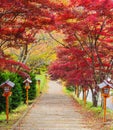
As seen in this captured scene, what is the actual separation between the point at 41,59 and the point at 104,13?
18947mm

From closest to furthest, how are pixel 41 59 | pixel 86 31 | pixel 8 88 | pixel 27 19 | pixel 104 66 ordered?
pixel 27 19 < pixel 8 88 < pixel 86 31 < pixel 104 66 < pixel 41 59

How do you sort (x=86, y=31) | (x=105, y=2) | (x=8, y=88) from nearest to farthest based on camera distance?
(x=8, y=88) → (x=105, y=2) → (x=86, y=31)

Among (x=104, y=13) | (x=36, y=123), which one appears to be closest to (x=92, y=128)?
(x=36, y=123)

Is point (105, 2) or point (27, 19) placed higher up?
point (105, 2)

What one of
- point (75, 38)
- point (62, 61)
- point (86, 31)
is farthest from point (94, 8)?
point (62, 61)

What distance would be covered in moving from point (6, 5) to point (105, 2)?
6.51m

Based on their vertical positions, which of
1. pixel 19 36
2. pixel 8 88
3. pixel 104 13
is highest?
pixel 104 13

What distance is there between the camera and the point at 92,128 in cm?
1328

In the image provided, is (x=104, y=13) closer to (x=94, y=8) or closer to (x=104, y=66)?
(x=94, y=8)

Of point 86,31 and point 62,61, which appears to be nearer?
point 86,31

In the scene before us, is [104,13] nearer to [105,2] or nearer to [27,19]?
[105,2]

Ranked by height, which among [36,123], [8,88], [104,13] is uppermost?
[104,13]

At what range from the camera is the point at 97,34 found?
59.6 feet

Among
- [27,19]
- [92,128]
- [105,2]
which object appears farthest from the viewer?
[105,2]
